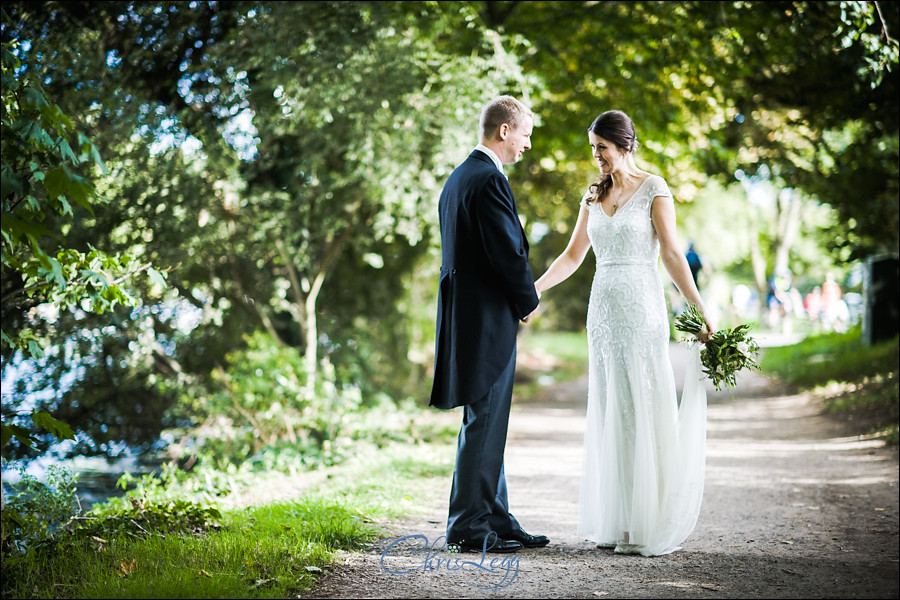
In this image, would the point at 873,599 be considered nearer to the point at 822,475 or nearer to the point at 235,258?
the point at 822,475

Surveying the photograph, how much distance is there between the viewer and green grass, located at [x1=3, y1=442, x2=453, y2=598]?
3869mm

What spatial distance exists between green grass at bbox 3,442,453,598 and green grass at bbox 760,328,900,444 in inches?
247

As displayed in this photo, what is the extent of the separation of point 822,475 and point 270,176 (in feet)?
24.5

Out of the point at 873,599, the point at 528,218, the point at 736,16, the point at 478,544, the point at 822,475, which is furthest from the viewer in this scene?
the point at 528,218

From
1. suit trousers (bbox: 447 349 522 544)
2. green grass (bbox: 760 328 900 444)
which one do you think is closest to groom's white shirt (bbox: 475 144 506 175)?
suit trousers (bbox: 447 349 522 544)

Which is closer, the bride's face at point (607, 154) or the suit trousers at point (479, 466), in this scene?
the suit trousers at point (479, 466)

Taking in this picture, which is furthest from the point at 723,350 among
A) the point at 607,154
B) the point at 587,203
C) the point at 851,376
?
the point at 851,376

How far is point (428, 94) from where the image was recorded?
959cm

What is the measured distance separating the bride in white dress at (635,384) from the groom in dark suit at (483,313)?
56 centimetres

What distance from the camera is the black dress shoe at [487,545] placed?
185 inches

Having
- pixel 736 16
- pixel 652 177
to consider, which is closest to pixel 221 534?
pixel 652 177

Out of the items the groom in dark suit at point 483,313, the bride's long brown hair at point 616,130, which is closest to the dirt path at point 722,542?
the groom in dark suit at point 483,313

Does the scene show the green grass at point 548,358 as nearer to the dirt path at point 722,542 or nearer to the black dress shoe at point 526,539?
the dirt path at point 722,542

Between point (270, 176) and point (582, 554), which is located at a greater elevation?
point (270, 176)
